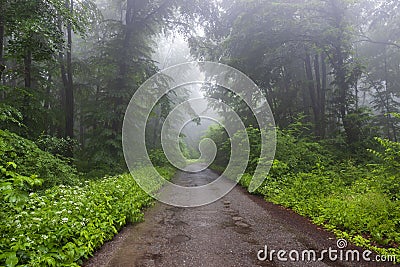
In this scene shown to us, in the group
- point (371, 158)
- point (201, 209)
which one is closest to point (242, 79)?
point (371, 158)

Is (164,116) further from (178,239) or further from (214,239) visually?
(214,239)

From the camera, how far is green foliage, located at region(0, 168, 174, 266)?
10.3 ft

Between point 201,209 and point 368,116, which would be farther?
point 368,116

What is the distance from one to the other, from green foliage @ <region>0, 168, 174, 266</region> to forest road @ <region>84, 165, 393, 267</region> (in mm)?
277

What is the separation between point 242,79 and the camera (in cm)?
1689

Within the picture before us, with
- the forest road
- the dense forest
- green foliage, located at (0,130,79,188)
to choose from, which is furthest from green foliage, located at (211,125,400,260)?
green foliage, located at (0,130,79,188)

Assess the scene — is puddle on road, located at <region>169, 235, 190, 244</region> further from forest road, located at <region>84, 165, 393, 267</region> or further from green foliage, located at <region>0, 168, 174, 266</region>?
green foliage, located at <region>0, 168, 174, 266</region>

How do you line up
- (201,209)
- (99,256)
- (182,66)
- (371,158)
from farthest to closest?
(182,66)
(371,158)
(201,209)
(99,256)

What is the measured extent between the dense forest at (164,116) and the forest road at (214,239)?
0.40 meters

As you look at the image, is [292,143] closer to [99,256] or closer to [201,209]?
[201,209]

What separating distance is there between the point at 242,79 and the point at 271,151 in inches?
249

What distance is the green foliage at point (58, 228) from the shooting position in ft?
10.3

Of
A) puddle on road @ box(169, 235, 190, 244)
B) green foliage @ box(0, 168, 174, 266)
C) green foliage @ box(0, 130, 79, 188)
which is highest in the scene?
green foliage @ box(0, 130, 79, 188)

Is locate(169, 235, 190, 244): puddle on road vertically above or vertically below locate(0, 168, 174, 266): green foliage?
below
